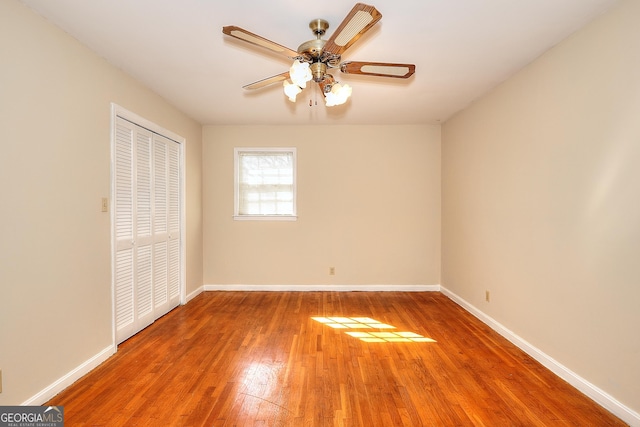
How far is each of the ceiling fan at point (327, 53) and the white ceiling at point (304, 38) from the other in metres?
0.32

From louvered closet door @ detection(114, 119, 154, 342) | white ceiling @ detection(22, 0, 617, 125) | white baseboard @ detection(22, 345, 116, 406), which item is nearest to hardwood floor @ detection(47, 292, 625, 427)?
white baseboard @ detection(22, 345, 116, 406)

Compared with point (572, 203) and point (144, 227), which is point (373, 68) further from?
point (144, 227)

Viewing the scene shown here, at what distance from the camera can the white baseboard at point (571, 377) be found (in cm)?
197

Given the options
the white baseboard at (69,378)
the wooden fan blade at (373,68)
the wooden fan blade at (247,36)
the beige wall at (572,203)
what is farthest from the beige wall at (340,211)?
the wooden fan blade at (247,36)

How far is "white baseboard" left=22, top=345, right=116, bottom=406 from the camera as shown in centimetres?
210

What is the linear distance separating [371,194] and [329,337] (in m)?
2.48

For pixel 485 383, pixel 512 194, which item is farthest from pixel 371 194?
pixel 485 383

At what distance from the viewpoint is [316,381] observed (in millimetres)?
2398

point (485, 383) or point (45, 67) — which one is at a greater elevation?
point (45, 67)

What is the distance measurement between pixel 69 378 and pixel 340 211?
366 centimetres

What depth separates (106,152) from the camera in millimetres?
2846

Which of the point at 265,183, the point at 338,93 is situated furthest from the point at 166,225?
the point at 338,93

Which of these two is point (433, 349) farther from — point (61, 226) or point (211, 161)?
point (211, 161)

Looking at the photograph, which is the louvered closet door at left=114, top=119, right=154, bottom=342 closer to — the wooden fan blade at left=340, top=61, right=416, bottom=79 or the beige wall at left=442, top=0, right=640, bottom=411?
the wooden fan blade at left=340, top=61, right=416, bottom=79
